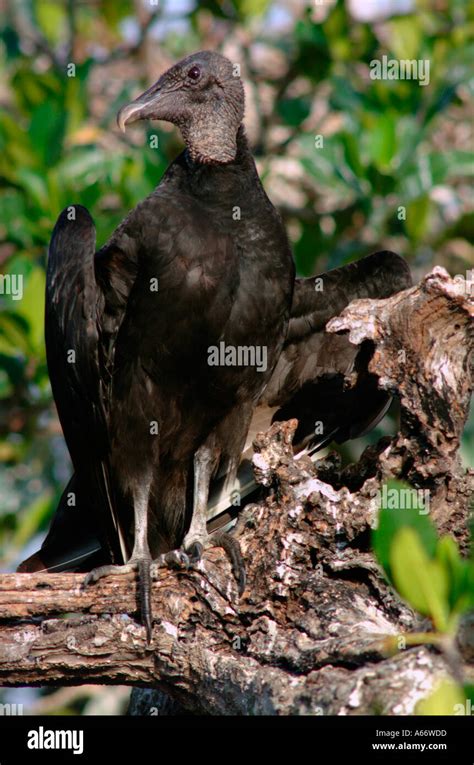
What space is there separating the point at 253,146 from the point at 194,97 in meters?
1.67

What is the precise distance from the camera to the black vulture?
140 inches

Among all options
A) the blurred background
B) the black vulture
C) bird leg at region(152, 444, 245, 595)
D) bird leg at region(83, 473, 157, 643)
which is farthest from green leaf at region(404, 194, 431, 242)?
bird leg at region(83, 473, 157, 643)

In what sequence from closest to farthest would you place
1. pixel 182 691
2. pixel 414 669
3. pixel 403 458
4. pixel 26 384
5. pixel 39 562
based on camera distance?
pixel 414 669 → pixel 182 691 → pixel 403 458 → pixel 39 562 → pixel 26 384

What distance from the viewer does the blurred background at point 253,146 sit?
4746mm

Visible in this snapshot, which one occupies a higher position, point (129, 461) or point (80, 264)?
point (80, 264)

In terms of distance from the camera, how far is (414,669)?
2.14 meters

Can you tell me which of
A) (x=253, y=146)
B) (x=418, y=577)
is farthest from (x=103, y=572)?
(x=253, y=146)

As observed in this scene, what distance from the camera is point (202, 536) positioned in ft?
12.0

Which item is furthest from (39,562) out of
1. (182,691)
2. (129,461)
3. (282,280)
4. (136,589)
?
(282,280)

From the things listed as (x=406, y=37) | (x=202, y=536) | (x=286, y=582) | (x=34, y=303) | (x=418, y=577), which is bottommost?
(x=418, y=577)

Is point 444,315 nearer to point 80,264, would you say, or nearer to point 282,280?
point 282,280

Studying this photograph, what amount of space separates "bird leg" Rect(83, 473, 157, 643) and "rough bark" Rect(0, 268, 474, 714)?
0.03 metres

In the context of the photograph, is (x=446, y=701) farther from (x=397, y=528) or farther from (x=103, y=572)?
(x=103, y=572)
